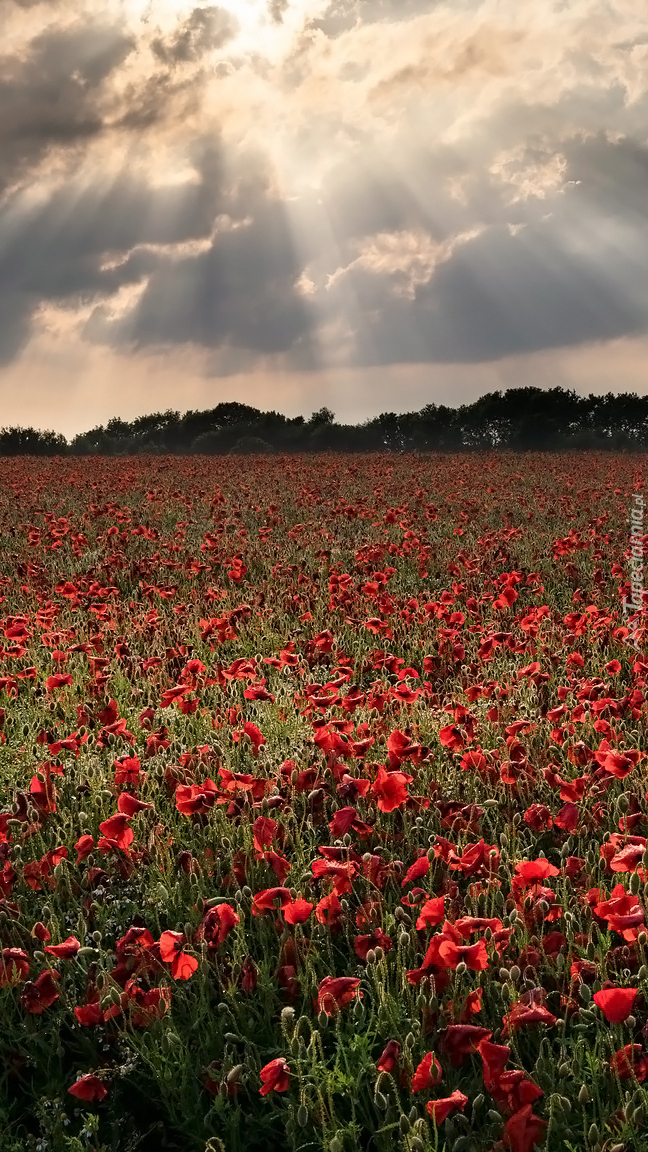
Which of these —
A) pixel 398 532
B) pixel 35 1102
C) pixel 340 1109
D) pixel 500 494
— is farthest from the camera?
pixel 500 494

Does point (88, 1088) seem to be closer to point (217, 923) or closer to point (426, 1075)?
point (217, 923)

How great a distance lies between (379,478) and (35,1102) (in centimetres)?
1781

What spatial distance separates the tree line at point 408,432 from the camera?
39.2m

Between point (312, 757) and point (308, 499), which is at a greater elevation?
point (308, 499)

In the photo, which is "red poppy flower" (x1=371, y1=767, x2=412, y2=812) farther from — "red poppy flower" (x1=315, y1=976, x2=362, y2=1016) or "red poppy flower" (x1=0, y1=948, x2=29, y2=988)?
"red poppy flower" (x1=0, y1=948, x2=29, y2=988)

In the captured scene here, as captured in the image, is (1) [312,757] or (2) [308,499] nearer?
(1) [312,757]

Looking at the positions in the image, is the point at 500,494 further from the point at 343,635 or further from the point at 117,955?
the point at 117,955

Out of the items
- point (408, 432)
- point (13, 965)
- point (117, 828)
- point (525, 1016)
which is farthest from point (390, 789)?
point (408, 432)

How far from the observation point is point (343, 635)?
25.6 feet

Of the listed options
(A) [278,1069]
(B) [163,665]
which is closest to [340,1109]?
(A) [278,1069]

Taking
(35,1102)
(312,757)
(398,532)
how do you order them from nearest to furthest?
1. (35,1102)
2. (312,757)
3. (398,532)

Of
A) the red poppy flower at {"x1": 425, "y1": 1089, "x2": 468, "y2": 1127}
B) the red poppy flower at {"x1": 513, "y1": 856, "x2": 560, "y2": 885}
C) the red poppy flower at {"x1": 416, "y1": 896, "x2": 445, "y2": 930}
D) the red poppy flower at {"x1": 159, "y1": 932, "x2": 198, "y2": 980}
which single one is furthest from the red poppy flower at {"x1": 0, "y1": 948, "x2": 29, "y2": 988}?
the red poppy flower at {"x1": 513, "y1": 856, "x2": 560, "y2": 885}

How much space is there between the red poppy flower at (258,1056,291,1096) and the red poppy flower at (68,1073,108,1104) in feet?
1.79

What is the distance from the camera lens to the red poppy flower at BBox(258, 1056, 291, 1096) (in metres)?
2.54
